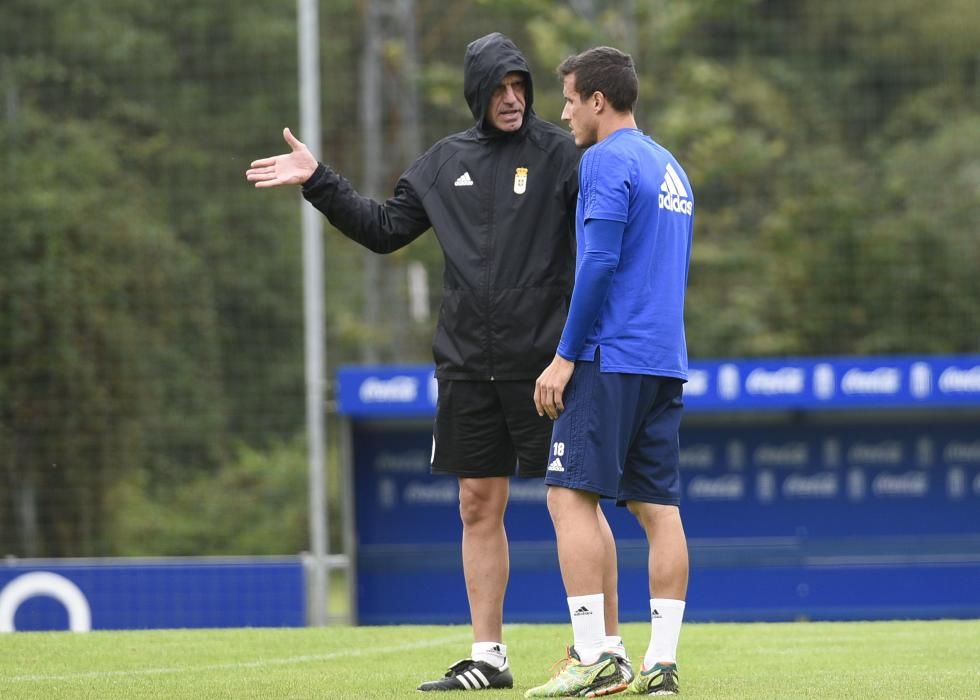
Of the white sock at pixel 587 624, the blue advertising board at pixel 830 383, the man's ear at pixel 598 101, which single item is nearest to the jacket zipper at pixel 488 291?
the man's ear at pixel 598 101

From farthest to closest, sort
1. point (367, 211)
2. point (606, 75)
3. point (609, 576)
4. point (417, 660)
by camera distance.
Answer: point (417, 660), point (367, 211), point (609, 576), point (606, 75)

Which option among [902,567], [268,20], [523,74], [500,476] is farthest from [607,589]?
[268,20]

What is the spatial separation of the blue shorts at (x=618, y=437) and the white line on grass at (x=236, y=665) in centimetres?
156

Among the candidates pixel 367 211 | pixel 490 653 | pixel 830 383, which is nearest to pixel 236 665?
pixel 490 653

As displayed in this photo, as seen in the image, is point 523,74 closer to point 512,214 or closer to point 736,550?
point 512,214

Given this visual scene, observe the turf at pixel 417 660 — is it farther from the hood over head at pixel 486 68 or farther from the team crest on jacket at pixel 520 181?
the hood over head at pixel 486 68

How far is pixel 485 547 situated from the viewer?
5.50 metres

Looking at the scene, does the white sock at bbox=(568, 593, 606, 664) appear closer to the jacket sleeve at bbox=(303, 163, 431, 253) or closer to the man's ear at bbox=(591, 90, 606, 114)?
the jacket sleeve at bbox=(303, 163, 431, 253)

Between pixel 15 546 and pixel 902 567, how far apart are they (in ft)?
27.2

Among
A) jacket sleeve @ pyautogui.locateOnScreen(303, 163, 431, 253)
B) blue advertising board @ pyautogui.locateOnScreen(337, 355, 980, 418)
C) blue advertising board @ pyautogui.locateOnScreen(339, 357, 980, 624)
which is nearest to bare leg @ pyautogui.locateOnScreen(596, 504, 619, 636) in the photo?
jacket sleeve @ pyautogui.locateOnScreen(303, 163, 431, 253)

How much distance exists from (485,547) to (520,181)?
3.89 feet

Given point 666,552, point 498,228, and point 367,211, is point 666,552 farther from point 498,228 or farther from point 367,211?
point 367,211

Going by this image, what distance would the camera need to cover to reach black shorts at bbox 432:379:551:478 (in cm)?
537

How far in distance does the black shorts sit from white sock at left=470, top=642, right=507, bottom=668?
0.54 metres
